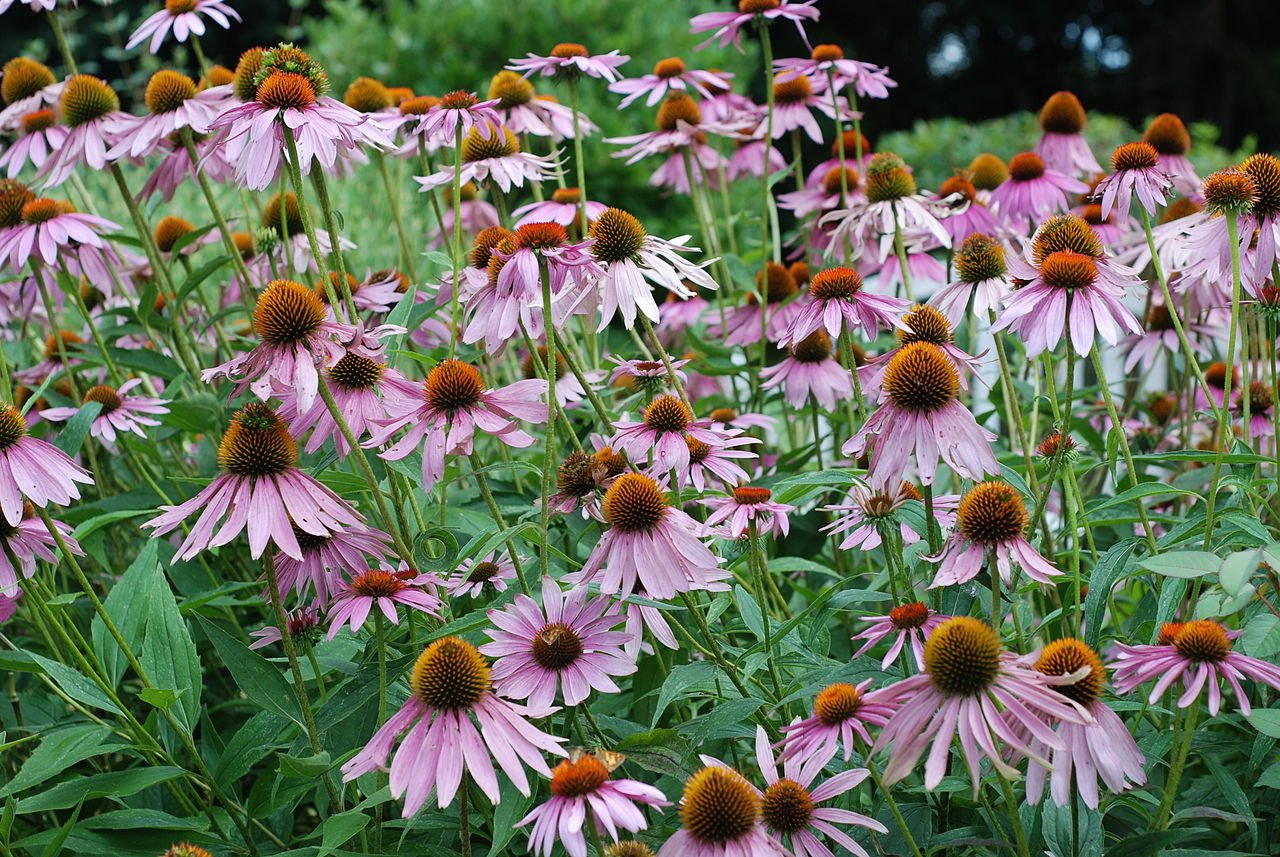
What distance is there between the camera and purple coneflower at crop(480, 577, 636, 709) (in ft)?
4.28

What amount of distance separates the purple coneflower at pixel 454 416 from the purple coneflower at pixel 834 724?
0.43 meters

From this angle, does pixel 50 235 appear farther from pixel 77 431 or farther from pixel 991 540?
pixel 991 540

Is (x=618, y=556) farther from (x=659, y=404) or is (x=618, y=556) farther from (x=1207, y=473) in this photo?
(x=1207, y=473)

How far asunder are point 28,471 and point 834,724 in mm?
959

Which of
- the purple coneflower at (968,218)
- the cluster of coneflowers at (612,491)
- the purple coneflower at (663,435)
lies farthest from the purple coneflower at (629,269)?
the purple coneflower at (968,218)

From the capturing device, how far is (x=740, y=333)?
2469mm

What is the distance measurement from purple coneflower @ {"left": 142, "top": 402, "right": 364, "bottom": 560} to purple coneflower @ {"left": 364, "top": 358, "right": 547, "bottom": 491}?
0.09 metres

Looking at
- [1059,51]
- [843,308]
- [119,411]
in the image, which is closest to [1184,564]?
[843,308]

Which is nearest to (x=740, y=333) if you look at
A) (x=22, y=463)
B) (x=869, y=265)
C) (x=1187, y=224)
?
(x=869, y=265)

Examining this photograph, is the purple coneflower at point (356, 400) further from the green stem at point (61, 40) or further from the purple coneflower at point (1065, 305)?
the green stem at point (61, 40)

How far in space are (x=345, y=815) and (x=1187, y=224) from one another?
4.67ft

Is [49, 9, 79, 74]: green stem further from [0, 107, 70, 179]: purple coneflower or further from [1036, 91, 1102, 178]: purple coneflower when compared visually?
[1036, 91, 1102, 178]: purple coneflower

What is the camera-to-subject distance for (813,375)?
2.15 metres

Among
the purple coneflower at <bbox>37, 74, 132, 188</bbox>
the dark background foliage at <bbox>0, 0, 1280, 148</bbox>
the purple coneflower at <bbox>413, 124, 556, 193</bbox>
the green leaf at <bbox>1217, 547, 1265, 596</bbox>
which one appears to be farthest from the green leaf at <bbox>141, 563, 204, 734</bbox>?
the dark background foliage at <bbox>0, 0, 1280, 148</bbox>
